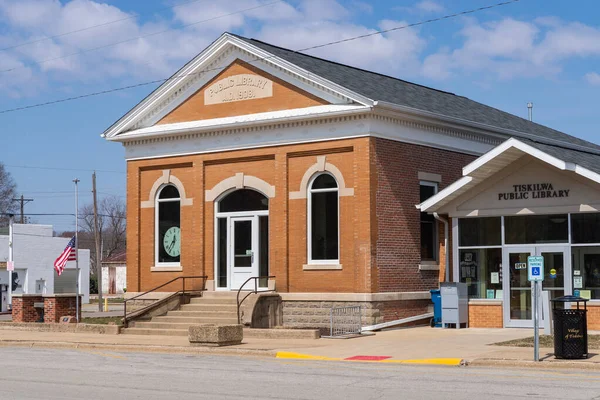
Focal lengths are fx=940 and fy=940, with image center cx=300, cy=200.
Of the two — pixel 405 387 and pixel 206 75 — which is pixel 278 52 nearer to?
pixel 206 75

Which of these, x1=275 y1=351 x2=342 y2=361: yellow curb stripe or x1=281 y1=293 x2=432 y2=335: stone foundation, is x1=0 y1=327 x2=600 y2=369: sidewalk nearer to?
x1=275 y1=351 x2=342 y2=361: yellow curb stripe

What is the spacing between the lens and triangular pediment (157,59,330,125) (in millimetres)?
29375

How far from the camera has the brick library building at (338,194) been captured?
26.3 meters

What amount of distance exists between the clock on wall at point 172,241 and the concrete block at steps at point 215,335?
858 cm

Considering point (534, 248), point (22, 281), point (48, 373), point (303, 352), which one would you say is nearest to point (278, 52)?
point (534, 248)

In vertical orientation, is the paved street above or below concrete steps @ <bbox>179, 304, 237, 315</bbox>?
below

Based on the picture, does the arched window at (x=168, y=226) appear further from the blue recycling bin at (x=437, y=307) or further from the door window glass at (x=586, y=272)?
the door window glass at (x=586, y=272)

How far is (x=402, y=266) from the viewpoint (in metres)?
28.6

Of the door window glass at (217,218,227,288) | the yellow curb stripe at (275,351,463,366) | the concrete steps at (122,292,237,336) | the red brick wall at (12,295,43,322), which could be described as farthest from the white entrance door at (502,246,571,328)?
the red brick wall at (12,295,43,322)

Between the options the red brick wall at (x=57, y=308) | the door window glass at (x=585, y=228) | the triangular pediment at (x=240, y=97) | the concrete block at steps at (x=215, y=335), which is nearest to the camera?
the concrete block at steps at (x=215, y=335)

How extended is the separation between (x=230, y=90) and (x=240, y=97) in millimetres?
537

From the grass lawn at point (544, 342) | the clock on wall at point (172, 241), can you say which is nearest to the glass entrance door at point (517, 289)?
the grass lawn at point (544, 342)

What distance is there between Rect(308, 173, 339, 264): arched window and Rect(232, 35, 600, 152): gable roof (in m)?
3.08

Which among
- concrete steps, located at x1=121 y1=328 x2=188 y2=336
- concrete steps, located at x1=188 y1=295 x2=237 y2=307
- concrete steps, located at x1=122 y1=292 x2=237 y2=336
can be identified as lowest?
concrete steps, located at x1=121 y1=328 x2=188 y2=336
